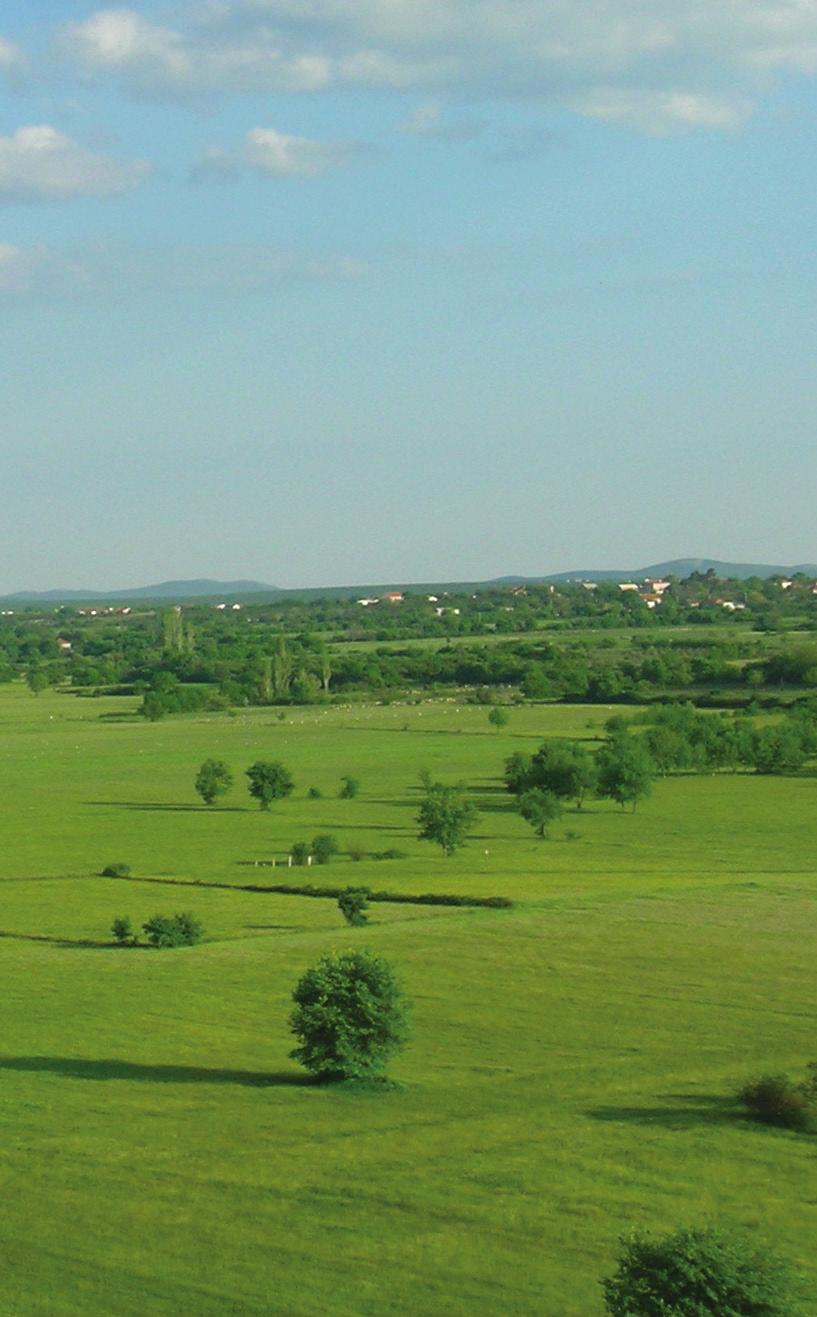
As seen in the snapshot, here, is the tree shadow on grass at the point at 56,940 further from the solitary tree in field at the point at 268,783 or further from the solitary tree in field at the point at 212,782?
the solitary tree in field at the point at 212,782

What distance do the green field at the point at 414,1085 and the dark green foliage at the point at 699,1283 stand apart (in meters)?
2.56

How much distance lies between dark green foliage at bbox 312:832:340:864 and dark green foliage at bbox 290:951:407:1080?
33.7 metres

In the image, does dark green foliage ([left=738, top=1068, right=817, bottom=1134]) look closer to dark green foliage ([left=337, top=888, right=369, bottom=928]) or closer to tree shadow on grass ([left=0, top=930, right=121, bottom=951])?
dark green foliage ([left=337, top=888, right=369, bottom=928])

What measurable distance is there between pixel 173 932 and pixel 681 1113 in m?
21.8

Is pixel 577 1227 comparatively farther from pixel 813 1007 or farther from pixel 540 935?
pixel 540 935

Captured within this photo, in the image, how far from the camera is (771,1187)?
Result: 26.2 metres

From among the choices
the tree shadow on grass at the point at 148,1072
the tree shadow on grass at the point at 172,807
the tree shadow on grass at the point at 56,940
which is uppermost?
the tree shadow on grass at the point at 148,1072

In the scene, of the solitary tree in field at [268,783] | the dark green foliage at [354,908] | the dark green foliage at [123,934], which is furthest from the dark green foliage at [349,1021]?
the solitary tree in field at [268,783]

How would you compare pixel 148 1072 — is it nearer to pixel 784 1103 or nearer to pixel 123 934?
pixel 784 1103

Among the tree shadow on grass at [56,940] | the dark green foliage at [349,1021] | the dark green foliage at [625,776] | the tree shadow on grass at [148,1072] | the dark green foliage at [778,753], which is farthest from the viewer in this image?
the dark green foliage at [778,753]

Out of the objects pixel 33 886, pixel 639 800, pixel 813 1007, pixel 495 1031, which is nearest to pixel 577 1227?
pixel 495 1031

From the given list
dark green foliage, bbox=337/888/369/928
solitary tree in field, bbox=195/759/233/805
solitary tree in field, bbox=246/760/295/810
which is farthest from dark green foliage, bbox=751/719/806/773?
dark green foliage, bbox=337/888/369/928

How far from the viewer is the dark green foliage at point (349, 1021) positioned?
3294 cm

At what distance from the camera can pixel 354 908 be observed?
171 ft
